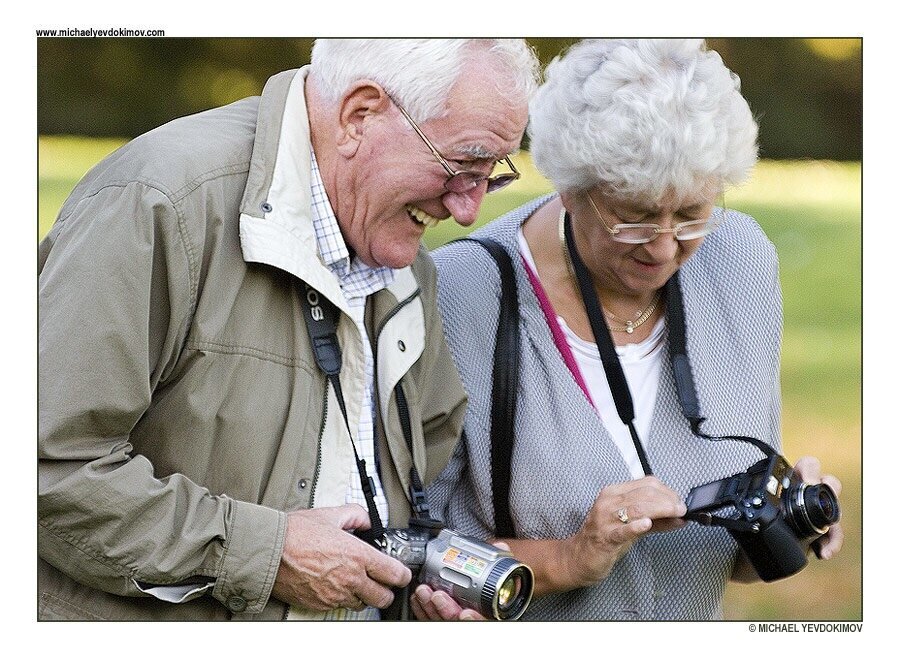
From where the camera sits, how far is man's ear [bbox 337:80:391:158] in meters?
2.09

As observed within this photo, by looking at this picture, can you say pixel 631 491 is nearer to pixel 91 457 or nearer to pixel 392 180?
pixel 392 180

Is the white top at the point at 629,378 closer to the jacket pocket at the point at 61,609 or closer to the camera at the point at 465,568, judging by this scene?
the camera at the point at 465,568

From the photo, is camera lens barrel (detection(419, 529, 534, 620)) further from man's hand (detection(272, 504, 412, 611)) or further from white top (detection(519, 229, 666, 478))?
white top (detection(519, 229, 666, 478))

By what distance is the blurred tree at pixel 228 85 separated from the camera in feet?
11.6

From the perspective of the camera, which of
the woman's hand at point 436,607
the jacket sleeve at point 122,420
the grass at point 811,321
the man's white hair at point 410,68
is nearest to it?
the jacket sleeve at point 122,420

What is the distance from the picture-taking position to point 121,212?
1801 mm

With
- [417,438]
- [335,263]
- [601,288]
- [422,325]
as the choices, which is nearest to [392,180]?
[335,263]

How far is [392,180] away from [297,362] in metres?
0.39

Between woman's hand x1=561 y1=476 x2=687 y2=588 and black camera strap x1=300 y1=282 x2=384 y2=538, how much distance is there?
47 centimetres

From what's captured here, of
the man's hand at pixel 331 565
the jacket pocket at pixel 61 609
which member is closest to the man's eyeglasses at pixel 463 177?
the man's hand at pixel 331 565

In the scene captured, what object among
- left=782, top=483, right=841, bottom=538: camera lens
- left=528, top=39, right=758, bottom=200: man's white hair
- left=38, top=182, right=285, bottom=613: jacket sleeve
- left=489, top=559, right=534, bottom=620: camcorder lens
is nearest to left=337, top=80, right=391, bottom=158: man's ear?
left=38, top=182, right=285, bottom=613: jacket sleeve

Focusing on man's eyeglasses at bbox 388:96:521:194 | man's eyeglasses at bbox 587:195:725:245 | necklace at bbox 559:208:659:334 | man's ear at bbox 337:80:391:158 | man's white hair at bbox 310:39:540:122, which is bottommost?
necklace at bbox 559:208:659:334

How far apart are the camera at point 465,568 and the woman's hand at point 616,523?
155 mm

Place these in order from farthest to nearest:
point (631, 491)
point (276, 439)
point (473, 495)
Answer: point (473, 495)
point (631, 491)
point (276, 439)
